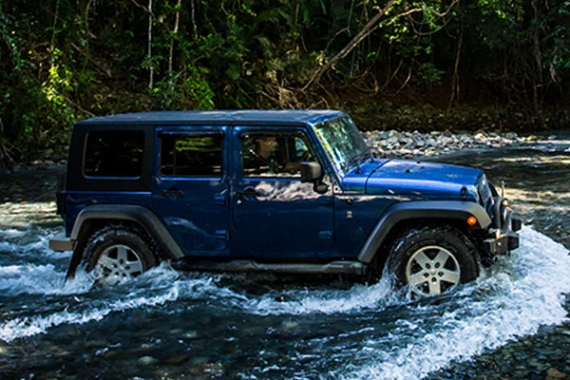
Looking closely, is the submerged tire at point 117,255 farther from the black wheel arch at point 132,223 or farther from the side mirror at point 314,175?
the side mirror at point 314,175

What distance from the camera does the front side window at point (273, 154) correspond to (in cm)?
671

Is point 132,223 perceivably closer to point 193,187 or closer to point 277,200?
point 193,187

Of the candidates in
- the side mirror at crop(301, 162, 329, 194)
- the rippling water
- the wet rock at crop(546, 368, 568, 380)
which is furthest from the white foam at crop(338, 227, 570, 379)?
the side mirror at crop(301, 162, 329, 194)

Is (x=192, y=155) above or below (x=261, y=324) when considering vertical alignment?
above

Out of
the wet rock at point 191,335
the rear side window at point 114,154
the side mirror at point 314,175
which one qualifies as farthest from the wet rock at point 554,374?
the rear side window at point 114,154

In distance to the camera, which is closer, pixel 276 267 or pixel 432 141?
pixel 276 267

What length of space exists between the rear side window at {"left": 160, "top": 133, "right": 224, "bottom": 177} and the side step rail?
2.64 ft

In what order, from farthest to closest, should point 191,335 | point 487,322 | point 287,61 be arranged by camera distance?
point 287,61 → point 191,335 → point 487,322

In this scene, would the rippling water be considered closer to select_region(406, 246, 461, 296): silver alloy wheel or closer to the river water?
the river water

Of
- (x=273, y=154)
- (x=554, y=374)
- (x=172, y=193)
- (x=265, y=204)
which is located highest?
(x=273, y=154)

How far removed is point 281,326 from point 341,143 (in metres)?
1.83

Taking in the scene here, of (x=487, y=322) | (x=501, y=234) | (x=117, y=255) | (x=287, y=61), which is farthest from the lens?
(x=287, y=61)

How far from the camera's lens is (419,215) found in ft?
20.7

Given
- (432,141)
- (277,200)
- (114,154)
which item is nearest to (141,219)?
(114,154)
